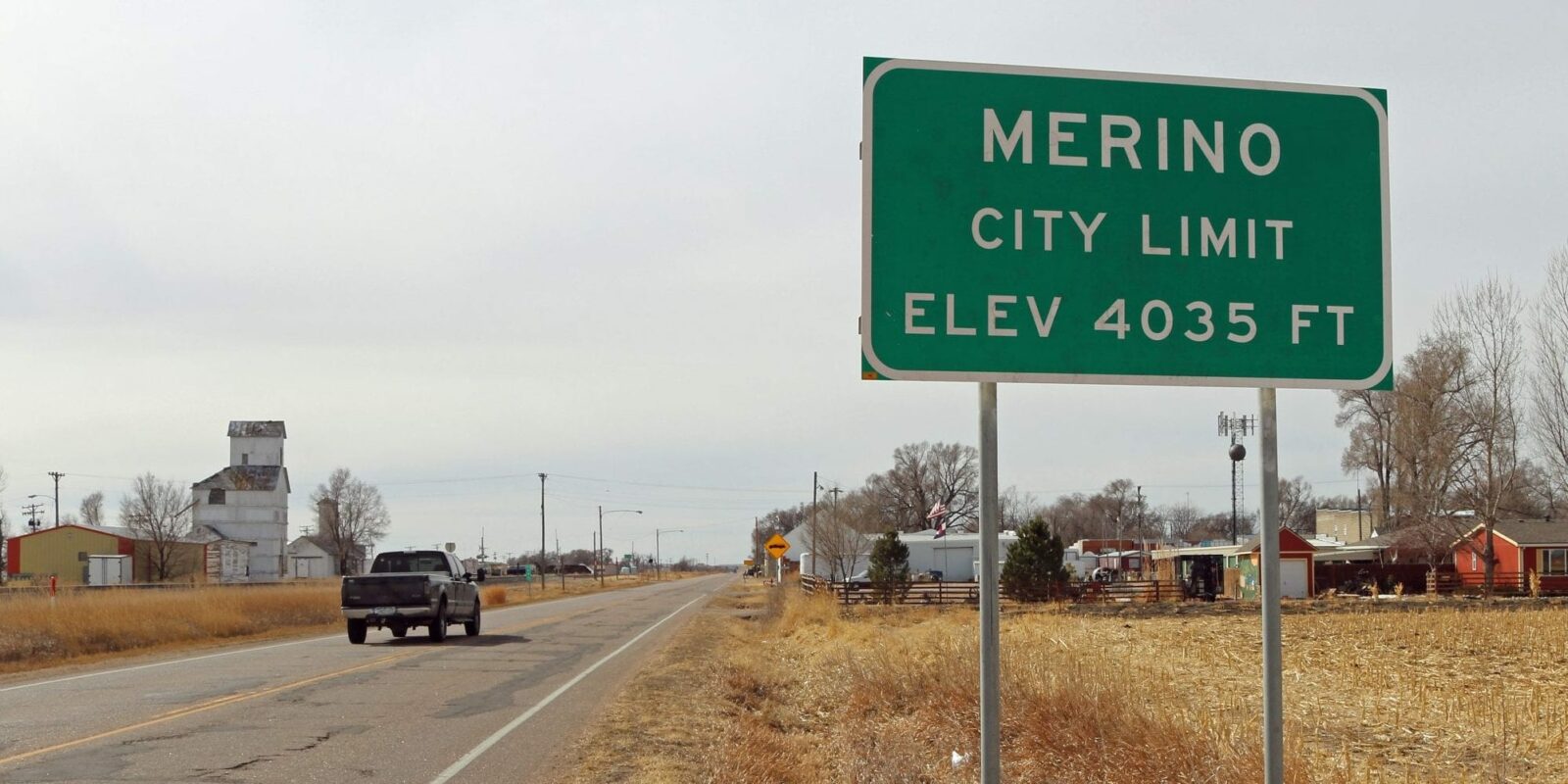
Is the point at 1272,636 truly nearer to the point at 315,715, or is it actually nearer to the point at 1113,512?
the point at 315,715

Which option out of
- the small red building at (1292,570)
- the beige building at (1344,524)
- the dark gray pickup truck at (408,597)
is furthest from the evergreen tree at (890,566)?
the beige building at (1344,524)

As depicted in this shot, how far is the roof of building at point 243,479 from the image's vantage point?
4589 inches

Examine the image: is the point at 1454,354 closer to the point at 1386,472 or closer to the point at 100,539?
the point at 1386,472

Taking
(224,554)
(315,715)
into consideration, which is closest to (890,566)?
(315,715)

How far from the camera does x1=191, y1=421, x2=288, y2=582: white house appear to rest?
116 metres

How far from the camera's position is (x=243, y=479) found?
116875 millimetres

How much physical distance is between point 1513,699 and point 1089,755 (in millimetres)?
8023

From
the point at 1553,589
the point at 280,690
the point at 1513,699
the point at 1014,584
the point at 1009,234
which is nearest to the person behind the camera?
the point at 1009,234

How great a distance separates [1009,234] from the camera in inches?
170

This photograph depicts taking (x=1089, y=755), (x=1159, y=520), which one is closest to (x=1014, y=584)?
(x=1089, y=755)

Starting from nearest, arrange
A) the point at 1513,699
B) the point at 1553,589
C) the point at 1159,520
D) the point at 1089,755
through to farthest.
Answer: the point at 1089,755 → the point at 1513,699 → the point at 1553,589 → the point at 1159,520

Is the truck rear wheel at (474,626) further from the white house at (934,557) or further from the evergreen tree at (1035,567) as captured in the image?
the white house at (934,557)

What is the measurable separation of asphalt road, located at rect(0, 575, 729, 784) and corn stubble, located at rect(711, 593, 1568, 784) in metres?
2.17

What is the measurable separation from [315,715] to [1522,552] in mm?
61550
